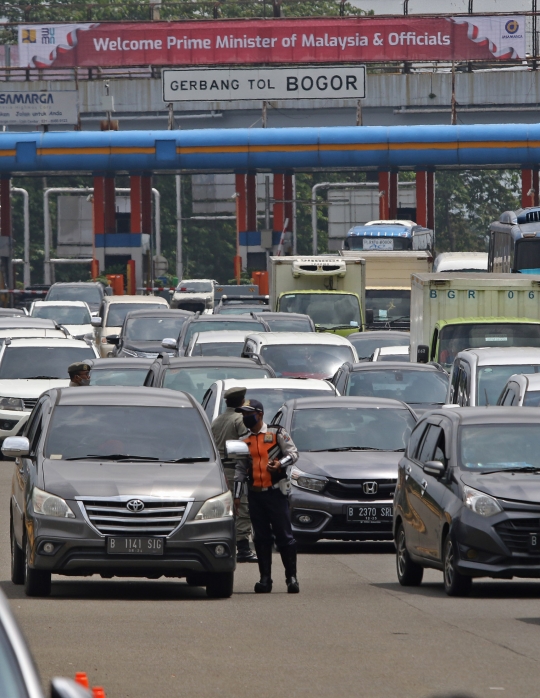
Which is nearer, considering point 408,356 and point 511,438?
point 511,438

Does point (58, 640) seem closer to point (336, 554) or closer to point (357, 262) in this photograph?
point (336, 554)

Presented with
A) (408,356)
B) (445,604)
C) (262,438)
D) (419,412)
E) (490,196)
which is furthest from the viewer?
(490,196)

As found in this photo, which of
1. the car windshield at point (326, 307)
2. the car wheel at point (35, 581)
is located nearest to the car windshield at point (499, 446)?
the car wheel at point (35, 581)

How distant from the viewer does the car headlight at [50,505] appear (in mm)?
10914

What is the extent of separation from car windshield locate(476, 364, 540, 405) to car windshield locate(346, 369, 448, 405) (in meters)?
2.23

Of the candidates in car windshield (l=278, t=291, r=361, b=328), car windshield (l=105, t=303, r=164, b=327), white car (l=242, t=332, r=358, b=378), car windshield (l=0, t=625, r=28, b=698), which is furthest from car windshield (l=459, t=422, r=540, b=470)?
car windshield (l=105, t=303, r=164, b=327)

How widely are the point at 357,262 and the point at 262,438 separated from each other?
2210 cm

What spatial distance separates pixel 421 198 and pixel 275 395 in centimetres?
4288

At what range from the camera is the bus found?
32281 millimetres

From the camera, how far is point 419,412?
19.5 meters

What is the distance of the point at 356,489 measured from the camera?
1512 centimetres

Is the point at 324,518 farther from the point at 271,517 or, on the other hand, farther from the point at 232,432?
the point at 271,517

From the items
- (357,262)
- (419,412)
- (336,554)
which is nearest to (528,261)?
(357,262)

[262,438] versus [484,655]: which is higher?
[262,438]
